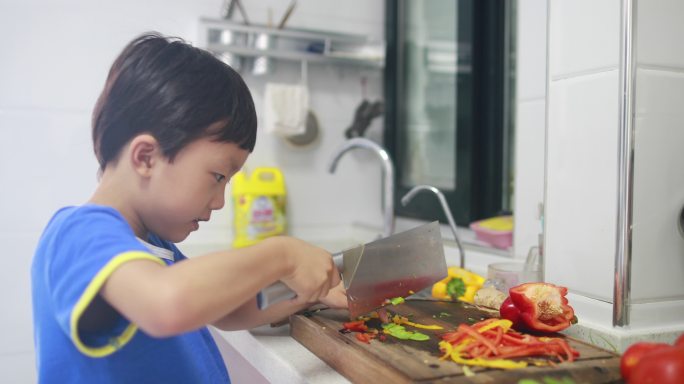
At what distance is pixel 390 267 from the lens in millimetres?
928

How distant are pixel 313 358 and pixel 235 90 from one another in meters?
0.39

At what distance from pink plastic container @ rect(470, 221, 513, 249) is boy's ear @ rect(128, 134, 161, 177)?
0.90m

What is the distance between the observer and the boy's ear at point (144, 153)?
0.74 m

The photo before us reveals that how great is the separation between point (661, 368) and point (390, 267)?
1.35 ft

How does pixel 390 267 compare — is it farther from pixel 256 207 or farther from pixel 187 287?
pixel 256 207

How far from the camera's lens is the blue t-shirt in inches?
24.4

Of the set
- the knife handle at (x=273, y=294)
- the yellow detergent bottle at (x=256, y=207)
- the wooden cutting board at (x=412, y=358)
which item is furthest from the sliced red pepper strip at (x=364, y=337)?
the yellow detergent bottle at (x=256, y=207)

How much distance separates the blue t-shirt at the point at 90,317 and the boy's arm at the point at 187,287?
20 mm

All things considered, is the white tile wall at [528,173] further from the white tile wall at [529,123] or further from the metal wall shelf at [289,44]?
the metal wall shelf at [289,44]

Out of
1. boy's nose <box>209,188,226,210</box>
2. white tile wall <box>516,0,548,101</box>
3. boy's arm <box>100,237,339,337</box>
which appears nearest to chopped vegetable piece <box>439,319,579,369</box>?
boy's arm <box>100,237,339,337</box>

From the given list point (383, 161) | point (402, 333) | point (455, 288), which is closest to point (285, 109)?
point (383, 161)


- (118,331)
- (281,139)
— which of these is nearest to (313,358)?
(118,331)

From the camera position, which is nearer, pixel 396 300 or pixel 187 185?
pixel 187 185

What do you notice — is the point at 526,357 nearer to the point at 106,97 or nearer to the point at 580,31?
the point at 580,31
